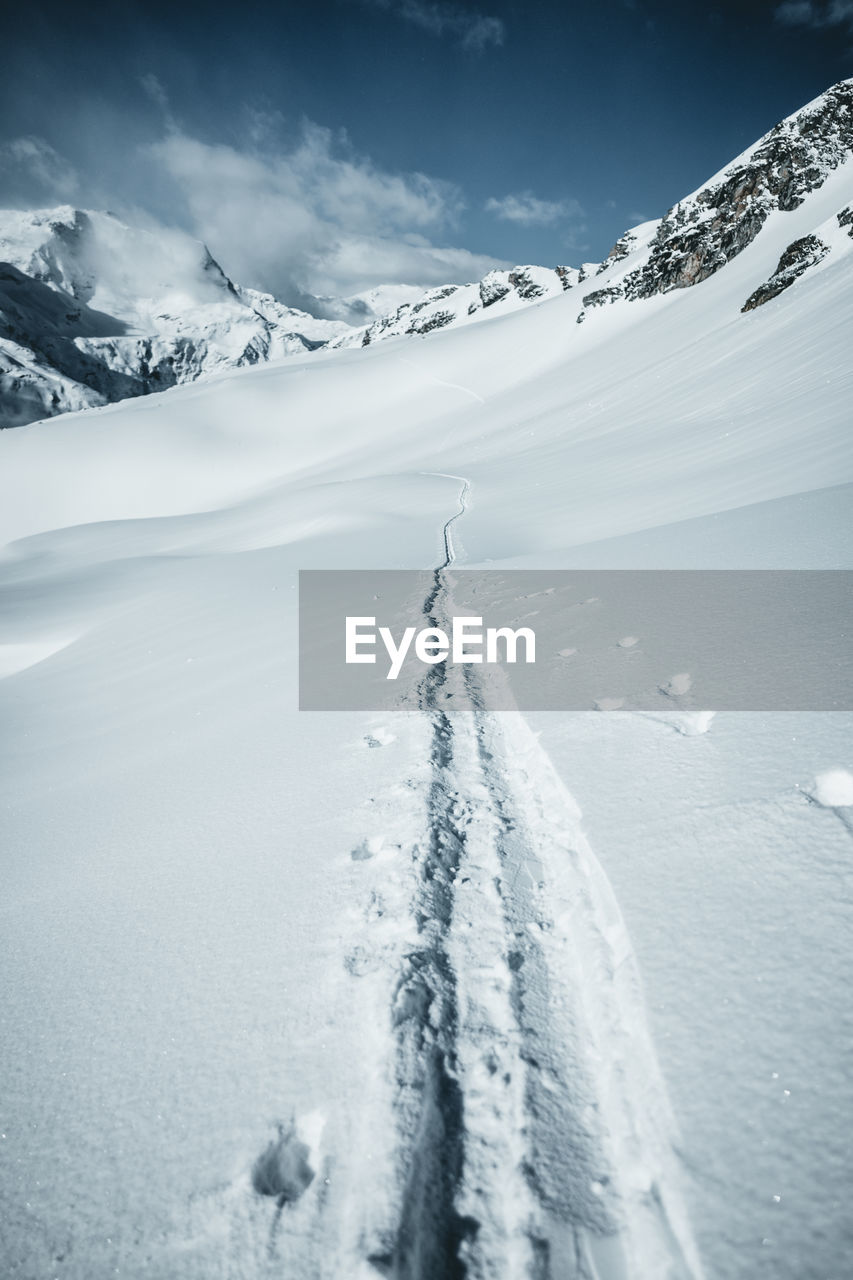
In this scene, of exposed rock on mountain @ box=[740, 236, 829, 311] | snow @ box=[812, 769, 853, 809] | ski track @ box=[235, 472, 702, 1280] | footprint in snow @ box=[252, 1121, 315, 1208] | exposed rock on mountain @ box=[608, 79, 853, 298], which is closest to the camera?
ski track @ box=[235, 472, 702, 1280]

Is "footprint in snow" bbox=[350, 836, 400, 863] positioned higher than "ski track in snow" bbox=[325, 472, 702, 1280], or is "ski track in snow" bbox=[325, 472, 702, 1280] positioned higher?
"footprint in snow" bbox=[350, 836, 400, 863]

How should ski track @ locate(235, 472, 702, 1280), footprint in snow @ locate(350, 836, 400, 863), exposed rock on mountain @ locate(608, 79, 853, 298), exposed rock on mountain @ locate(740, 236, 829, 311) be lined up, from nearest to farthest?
ski track @ locate(235, 472, 702, 1280) → footprint in snow @ locate(350, 836, 400, 863) → exposed rock on mountain @ locate(740, 236, 829, 311) → exposed rock on mountain @ locate(608, 79, 853, 298)

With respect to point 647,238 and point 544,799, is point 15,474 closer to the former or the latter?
point 544,799

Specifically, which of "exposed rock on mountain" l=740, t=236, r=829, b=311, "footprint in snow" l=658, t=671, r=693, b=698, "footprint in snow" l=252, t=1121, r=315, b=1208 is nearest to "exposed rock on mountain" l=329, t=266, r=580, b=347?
"exposed rock on mountain" l=740, t=236, r=829, b=311

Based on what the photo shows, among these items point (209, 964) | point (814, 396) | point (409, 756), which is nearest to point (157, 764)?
point (409, 756)

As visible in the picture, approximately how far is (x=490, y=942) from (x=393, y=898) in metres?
0.32

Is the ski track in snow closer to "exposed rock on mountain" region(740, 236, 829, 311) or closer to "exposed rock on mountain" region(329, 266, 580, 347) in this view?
"exposed rock on mountain" region(740, 236, 829, 311)

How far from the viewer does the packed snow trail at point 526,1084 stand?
3.38 ft

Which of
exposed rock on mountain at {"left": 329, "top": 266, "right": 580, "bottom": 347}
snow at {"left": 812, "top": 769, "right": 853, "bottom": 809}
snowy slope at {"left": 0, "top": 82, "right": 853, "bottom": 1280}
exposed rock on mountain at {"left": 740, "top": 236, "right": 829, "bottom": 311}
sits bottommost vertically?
snowy slope at {"left": 0, "top": 82, "right": 853, "bottom": 1280}

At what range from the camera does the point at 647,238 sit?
59281 millimetres

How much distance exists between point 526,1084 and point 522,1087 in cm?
1

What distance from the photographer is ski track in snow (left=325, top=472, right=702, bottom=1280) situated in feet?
3.37

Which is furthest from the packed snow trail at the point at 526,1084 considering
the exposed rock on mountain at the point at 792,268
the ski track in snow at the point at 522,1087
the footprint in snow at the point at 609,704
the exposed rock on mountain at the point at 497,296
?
the exposed rock on mountain at the point at 497,296

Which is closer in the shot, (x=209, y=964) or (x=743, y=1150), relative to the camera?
(x=743, y=1150)
